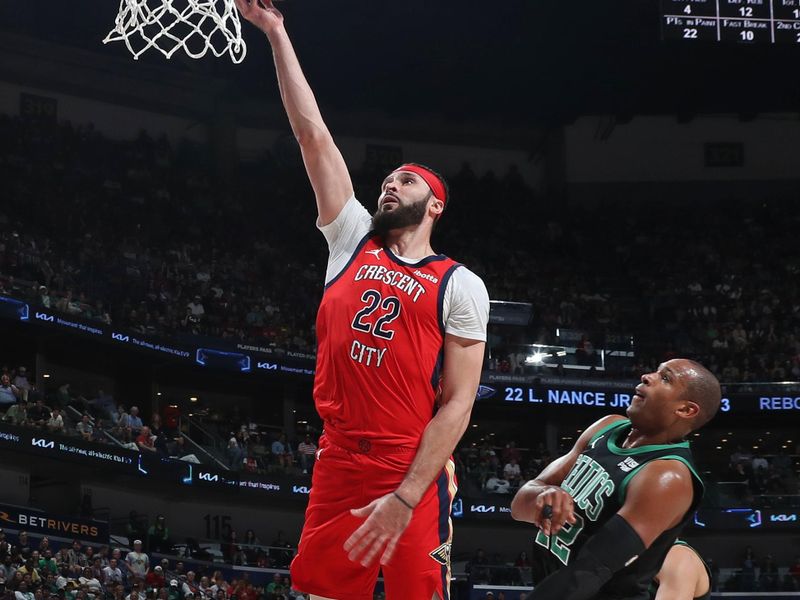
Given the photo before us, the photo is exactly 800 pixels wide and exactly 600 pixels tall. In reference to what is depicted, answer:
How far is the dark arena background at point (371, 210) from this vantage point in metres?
21.3

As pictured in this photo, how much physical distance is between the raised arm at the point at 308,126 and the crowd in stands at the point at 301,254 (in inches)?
680

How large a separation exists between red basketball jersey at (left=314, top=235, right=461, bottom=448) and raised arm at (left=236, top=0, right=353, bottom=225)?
1.17ft

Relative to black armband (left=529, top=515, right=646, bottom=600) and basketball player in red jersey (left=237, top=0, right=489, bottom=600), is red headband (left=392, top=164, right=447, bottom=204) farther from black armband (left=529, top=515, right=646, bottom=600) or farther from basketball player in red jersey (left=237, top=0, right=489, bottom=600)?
black armband (left=529, top=515, right=646, bottom=600)

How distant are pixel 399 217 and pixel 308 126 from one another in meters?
0.48

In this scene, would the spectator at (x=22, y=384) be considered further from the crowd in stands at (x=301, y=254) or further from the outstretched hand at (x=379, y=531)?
the outstretched hand at (x=379, y=531)

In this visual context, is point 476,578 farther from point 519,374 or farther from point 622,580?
point 622,580

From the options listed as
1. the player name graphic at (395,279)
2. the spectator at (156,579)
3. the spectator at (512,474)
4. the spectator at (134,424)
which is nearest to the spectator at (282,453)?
the spectator at (134,424)

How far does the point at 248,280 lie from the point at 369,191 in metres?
5.05

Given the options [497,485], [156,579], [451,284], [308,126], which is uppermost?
[308,126]

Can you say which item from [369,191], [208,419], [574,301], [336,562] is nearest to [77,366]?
[208,419]

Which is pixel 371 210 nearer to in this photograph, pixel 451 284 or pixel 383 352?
pixel 451 284

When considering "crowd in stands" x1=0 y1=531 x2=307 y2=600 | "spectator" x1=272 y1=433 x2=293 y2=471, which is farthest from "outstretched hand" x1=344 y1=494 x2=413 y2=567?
"spectator" x1=272 y1=433 x2=293 y2=471

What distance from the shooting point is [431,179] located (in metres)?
4.27

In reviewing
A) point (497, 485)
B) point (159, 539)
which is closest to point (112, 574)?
point (159, 539)
